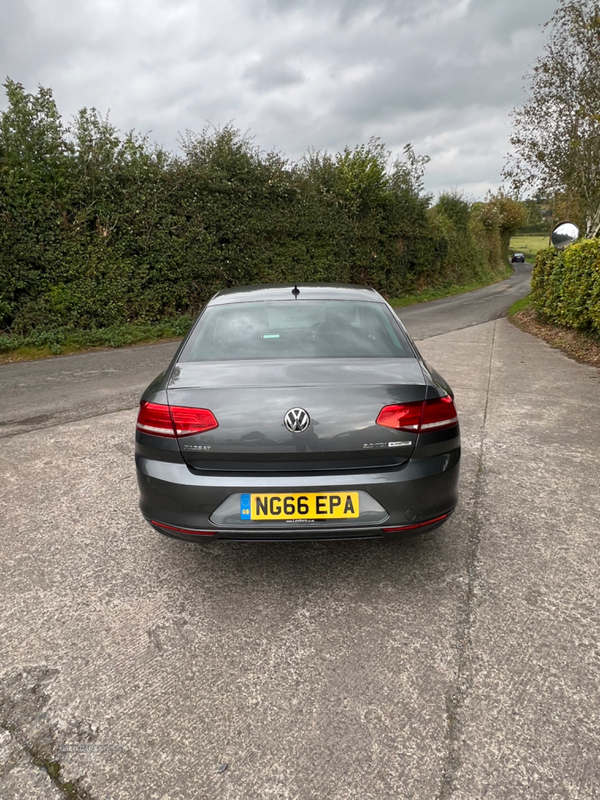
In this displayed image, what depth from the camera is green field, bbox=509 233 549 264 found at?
265 ft

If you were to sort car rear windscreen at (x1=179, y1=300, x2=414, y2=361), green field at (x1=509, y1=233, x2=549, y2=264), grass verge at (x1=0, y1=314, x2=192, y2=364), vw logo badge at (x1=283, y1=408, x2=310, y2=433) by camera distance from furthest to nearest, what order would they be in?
green field at (x1=509, y1=233, x2=549, y2=264), grass verge at (x1=0, y1=314, x2=192, y2=364), car rear windscreen at (x1=179, y1=300, x2=414, y2=361), vw logo badge at (x1=283, y1=408, x2=310, y2=433)

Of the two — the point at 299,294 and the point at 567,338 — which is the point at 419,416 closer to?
the point at 299,294

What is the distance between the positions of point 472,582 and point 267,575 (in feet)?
3.50

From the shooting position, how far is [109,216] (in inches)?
432

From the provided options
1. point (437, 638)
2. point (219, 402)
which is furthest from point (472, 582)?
point (219, 402)

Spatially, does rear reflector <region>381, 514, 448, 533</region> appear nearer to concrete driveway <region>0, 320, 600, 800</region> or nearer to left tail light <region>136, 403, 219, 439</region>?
concrete driveway <region>0, 320, 600, 800</region>

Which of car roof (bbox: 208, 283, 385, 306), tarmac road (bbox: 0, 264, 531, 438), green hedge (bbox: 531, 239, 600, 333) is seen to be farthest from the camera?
green hedge (bbox: 531, 239, 600, 333)

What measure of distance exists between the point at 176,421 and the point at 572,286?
10.6 meters

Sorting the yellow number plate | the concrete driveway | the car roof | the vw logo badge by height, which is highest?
the car roof

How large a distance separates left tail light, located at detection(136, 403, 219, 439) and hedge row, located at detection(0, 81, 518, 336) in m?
8.40

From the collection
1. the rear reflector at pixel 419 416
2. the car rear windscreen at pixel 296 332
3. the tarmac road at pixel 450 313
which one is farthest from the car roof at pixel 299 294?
the tarmac road at pixel 450 313

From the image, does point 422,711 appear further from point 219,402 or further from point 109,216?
point 109,216

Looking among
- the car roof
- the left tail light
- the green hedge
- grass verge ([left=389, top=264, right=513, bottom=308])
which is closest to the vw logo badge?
the left tail light

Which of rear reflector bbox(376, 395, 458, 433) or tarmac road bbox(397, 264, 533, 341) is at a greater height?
rear reflector bbox(376, 395, 458, 433)
